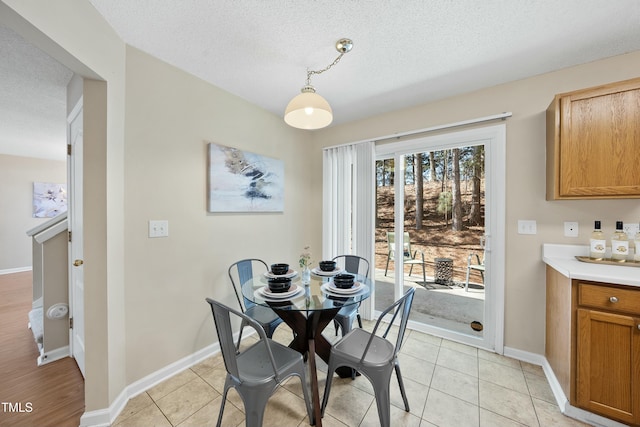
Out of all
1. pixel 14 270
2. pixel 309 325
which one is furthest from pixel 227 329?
pixel 14 270

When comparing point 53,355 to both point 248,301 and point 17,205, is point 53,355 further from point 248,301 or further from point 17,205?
point 17,205

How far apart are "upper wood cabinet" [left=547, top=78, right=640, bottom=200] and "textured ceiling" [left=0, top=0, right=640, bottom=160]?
1.25 feet

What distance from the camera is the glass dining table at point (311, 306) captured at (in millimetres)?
1452

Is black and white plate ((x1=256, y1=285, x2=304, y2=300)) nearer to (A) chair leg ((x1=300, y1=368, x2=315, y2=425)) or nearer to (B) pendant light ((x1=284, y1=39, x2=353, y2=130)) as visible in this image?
(A) chair leg ((x1=300, y1=368, x2=315, y2=425))

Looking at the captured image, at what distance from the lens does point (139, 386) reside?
5.68ft

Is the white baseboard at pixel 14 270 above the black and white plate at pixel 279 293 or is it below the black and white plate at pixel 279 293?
below

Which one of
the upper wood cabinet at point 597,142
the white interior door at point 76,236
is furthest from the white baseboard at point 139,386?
the upper wood cabinet at point 597,142

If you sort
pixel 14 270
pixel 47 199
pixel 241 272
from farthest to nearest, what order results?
1. pixel 47 199
2. pixel 14 270
3. pixel 241 272

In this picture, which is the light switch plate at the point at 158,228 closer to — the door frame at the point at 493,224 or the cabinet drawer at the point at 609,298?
the door frame at the point at 493,224

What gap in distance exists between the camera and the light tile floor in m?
1.49

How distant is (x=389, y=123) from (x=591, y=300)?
88.3 inches

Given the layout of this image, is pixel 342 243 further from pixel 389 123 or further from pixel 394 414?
pixel 394 414

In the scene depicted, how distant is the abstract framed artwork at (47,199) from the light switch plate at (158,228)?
5469 millimetres

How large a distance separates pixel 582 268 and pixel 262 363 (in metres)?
2.12
